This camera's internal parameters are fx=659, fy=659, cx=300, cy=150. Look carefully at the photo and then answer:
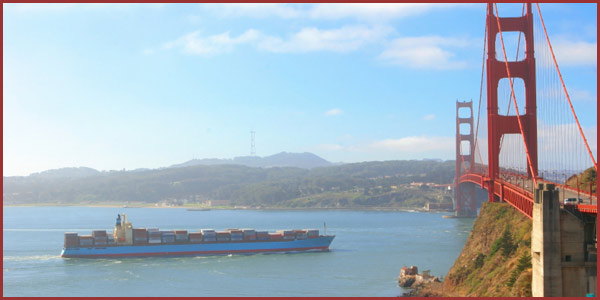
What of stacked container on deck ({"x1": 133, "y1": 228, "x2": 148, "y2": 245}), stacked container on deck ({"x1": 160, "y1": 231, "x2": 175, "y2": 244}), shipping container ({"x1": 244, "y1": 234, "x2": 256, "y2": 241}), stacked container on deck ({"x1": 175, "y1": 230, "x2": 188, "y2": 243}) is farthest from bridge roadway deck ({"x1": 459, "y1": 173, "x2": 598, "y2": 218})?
stacked container on deck ({"x1": 133, "y1": 228, "x2": 148, "y2": 245})

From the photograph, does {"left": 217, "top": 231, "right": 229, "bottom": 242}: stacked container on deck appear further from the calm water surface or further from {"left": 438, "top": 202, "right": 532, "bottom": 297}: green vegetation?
{"left": 438, "top": 202, "right": 532, "bottom": 297}: green vegetation

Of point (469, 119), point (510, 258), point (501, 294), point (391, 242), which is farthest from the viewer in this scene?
point (469, 119)

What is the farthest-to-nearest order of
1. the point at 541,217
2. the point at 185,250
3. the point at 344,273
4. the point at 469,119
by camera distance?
the point at 469,119
the point at 185,250
the point at 344,273
the point at 541,217

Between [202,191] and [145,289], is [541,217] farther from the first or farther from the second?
[202,191]

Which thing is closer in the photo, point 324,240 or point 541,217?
point 541,217

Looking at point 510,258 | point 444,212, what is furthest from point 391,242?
point 444,212
